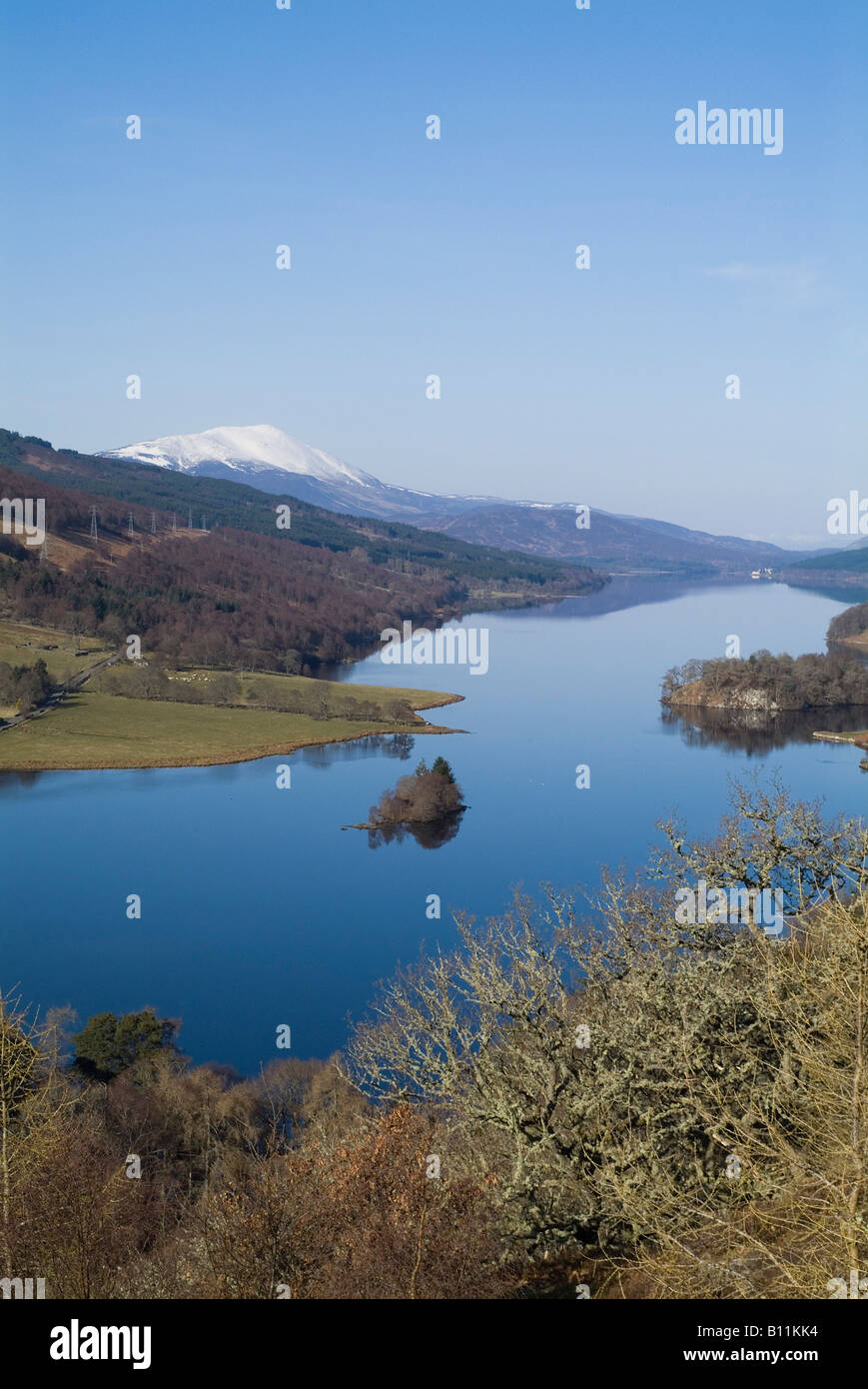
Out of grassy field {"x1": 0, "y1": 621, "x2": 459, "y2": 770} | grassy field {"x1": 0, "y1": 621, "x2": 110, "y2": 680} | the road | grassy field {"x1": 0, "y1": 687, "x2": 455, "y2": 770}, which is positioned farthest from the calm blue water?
Answer: grassy field {"x1": 0, "y1": 621, "x2": 110, "y2": 680}

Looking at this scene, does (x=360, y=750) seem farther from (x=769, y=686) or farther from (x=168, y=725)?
(x=769, y=686)

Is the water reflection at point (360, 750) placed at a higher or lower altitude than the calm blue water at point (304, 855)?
higher

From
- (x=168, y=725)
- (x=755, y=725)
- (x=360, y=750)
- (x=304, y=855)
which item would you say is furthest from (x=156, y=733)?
(x=755, y=725)

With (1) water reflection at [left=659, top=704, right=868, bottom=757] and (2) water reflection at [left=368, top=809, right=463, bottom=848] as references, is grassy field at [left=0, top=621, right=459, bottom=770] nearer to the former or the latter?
(1) water reflection at [left=659, top=704, right=868, bottom=757]

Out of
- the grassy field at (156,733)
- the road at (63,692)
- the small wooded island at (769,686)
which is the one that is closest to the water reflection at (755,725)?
the small wooded island at (769,686)

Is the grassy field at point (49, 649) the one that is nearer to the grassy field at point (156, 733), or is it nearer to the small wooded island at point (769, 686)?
the grassy field at point (156, 733)

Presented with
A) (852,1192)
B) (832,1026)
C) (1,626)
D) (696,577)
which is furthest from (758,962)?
(696,577)
